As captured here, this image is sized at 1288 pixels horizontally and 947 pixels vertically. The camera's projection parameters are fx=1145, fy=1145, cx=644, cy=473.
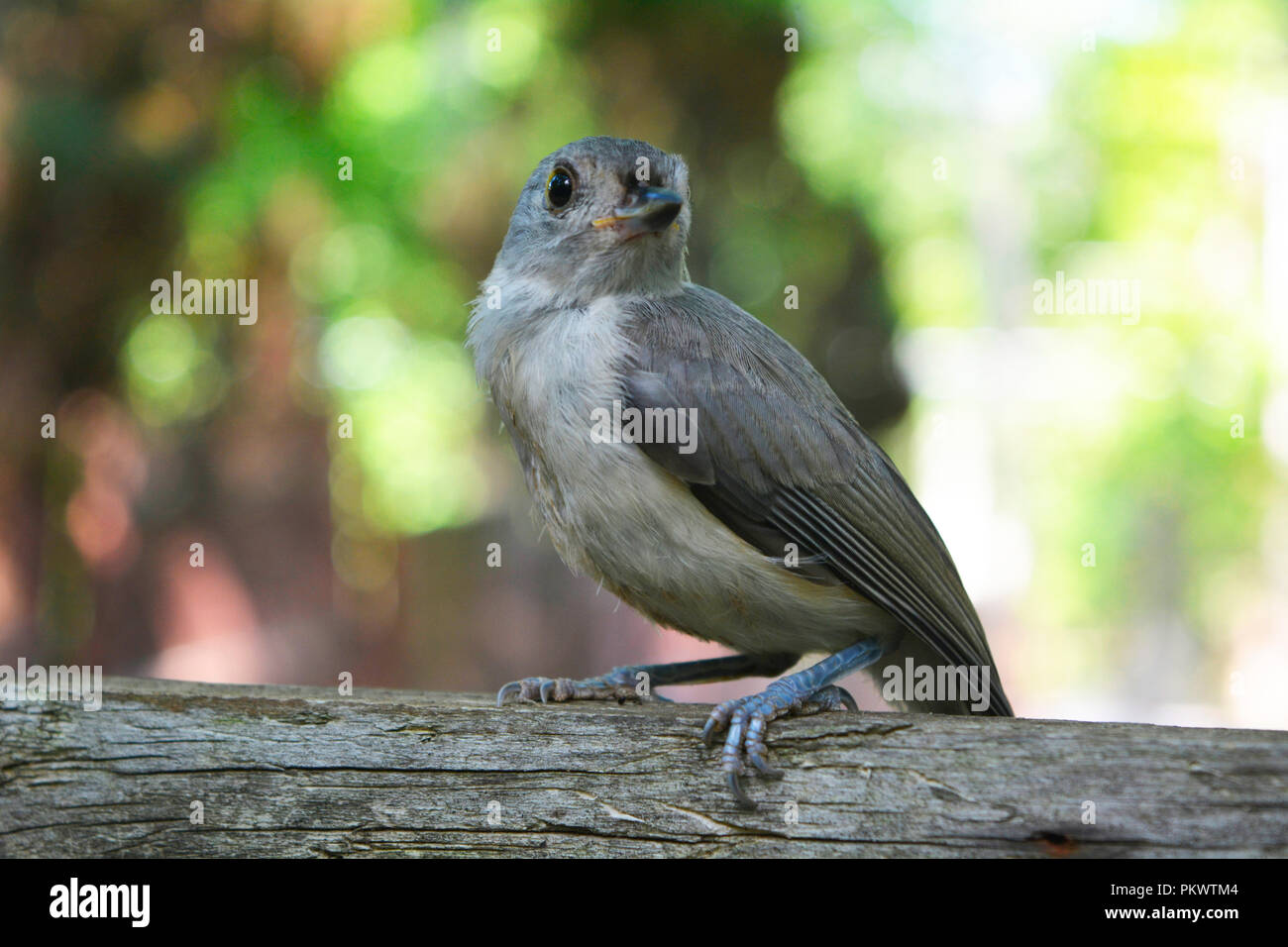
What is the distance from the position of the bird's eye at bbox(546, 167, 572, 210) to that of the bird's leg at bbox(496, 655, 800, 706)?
1582 mm

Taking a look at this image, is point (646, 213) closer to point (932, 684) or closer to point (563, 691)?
point (563, 691)

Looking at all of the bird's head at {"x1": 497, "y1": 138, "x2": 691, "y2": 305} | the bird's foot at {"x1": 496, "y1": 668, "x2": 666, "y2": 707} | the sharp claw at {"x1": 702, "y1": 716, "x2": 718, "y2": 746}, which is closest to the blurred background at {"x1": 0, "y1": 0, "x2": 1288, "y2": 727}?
the bird's head at {"x1": 497, "y1": 138, "x2": 691, "y2": 305}

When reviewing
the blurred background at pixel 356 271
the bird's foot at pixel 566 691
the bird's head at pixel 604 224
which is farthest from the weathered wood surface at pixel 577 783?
the blurred background at pixel 356 271

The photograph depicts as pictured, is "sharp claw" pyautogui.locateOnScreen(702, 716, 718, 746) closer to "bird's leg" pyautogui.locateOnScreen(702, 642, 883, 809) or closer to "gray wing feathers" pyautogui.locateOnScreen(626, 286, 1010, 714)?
"bird's leg" pyautogui.locateOnScreen(702, 642, 883, 809)

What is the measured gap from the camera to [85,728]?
2926mm

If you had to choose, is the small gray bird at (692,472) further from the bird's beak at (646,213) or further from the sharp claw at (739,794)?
the sharp claw at (739,794)

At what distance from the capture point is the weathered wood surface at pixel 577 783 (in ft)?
7.77

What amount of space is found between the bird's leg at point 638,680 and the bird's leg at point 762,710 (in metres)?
0.55

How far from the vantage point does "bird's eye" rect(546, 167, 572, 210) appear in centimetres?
388

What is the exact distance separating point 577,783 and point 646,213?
1.83m

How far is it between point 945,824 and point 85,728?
213 centimetres

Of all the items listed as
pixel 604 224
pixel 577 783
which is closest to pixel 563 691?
pixel 577 783

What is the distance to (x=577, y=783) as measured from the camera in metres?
2.68

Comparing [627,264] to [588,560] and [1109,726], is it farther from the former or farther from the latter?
[1109,726]
